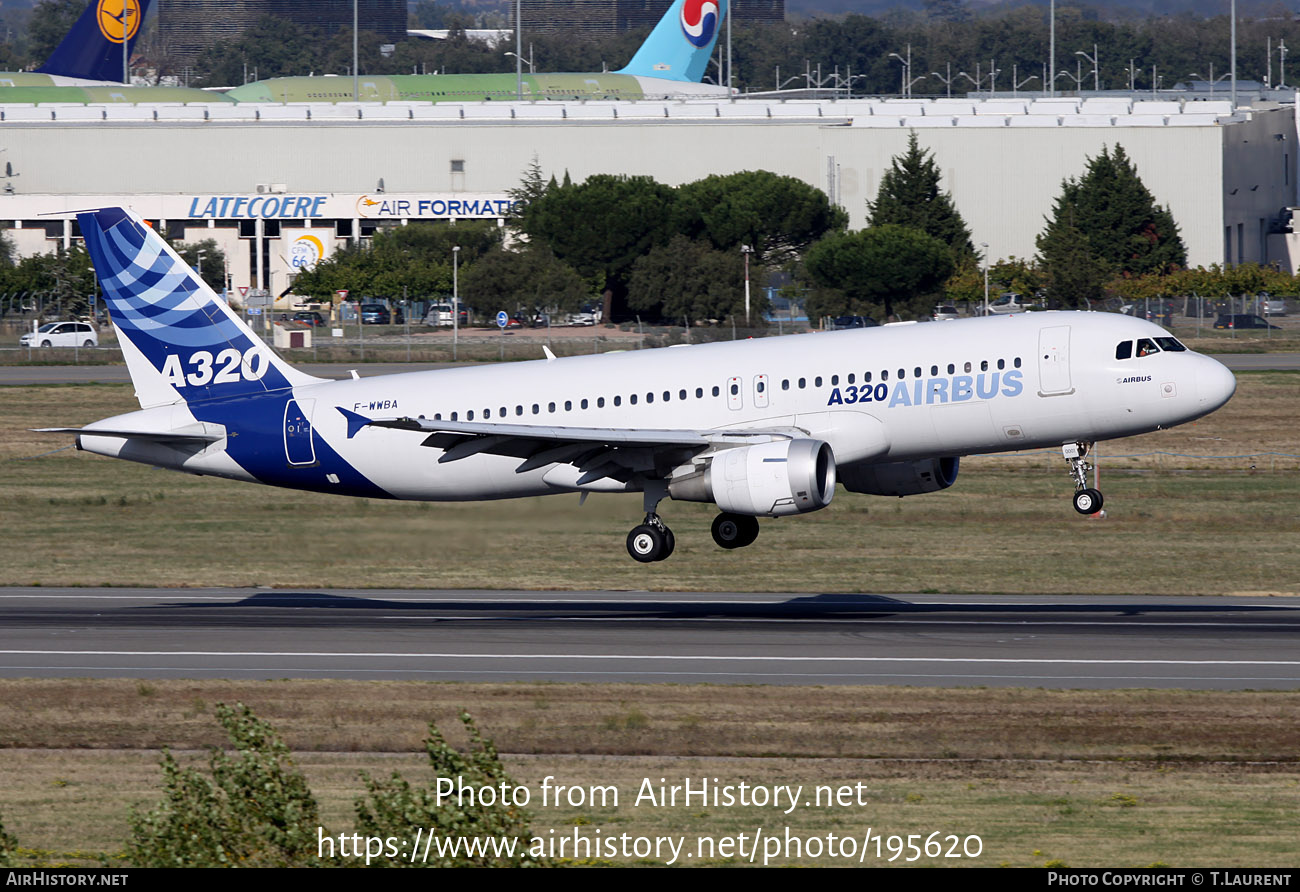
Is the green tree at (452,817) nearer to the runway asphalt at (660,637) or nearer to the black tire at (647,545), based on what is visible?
the runway asphalt at (660,637)

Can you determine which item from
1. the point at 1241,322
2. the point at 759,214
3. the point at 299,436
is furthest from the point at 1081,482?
the point at 759,214

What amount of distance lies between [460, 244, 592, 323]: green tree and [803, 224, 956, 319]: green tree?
18.8 metres

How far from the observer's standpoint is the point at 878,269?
444ft

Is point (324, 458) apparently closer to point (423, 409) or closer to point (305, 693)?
point (423, 409)

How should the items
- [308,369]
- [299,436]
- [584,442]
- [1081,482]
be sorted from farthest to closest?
[308,369], [299,436], [584,442], [1081,482]

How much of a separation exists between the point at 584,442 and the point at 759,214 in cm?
11452

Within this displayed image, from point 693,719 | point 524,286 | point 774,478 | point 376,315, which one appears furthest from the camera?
point 376,315

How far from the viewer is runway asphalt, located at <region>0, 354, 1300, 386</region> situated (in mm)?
93125

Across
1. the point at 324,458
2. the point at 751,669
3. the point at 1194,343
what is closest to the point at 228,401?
the point at 324,458

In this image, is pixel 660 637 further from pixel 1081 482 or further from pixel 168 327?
pixel 168 327

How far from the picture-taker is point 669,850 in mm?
21641

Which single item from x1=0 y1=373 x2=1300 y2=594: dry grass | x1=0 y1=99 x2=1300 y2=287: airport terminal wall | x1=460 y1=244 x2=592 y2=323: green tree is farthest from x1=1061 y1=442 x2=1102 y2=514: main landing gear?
x1=0 y1=99 x2=1300 y2=287: airport terminal wall

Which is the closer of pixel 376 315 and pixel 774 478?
pixel 774 478
